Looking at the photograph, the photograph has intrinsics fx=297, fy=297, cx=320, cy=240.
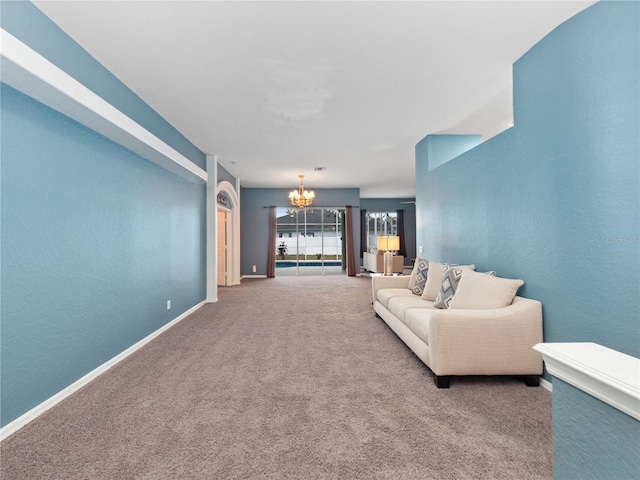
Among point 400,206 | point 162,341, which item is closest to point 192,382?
point 162,341

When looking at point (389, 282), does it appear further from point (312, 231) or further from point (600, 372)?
point (312, 231)

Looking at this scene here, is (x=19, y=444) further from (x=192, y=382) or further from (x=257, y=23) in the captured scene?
(x=257, y=23)

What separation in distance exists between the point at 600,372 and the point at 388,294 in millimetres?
3268

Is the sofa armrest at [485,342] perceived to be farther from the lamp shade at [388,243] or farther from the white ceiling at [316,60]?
the lamp shade at [388,243]

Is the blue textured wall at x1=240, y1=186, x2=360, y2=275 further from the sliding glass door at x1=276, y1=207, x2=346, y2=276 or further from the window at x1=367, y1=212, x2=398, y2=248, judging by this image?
the window at x1=367, y1=212, x2=398, y2=248

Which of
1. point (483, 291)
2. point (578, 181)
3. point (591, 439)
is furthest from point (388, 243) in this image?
point (591, 439)

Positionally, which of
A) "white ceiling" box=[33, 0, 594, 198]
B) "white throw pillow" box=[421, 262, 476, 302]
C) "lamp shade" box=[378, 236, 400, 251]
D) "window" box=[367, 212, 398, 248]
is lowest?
"white throw pillow" box=[421, 262, 476, 302]

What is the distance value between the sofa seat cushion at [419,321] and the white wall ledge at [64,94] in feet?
10.1

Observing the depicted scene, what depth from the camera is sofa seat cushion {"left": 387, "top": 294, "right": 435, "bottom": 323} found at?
317 cm

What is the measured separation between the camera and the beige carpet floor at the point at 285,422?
1.50m

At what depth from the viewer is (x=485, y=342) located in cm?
225

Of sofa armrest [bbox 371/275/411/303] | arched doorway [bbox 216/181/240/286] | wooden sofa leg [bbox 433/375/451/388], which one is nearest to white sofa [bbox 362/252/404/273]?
arched doorway [bbox 216/181/240/286]

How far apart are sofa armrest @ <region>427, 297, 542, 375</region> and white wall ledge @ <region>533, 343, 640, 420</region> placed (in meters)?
1.46

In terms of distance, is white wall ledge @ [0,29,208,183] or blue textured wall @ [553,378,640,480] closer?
blue textured wall @ [553,378,640,480]
